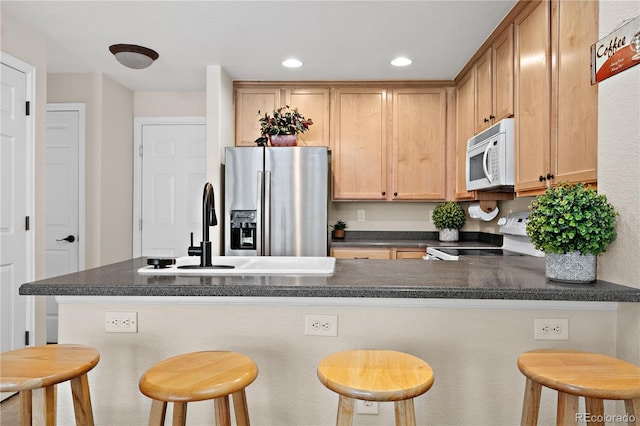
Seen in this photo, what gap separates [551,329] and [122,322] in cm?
162

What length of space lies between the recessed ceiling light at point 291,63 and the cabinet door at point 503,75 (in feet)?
4.90

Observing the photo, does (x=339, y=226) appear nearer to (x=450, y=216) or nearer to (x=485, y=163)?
(x=450, y=216)

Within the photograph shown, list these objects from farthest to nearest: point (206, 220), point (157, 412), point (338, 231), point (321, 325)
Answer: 1. point (338, 231)
2. point (206, 220)
3. point (321, 325)
4. point (157, 412)

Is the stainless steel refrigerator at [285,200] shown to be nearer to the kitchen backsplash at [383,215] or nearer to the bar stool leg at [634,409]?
the kitchen backsplash at [383,215]

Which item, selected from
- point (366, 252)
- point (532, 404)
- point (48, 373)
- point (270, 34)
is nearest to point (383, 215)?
point (366, 252)

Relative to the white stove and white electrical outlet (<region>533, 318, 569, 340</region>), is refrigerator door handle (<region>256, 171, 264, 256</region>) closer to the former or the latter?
the white stove

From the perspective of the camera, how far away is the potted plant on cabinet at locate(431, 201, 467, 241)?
401cm

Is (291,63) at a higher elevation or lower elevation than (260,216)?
higher

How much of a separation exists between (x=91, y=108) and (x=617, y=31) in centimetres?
397

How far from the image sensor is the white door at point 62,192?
13.0 ft

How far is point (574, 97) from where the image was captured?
1923 mm

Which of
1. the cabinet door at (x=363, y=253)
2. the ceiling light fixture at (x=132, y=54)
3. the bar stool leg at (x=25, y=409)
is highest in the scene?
the ceiling light fixture at (x=132, y=54)

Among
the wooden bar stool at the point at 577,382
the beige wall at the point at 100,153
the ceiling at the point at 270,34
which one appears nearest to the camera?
the wooden bar stool at the point at 577,382

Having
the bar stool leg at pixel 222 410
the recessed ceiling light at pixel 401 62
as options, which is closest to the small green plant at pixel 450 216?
the recessed ceiling light at pixel 401 62
